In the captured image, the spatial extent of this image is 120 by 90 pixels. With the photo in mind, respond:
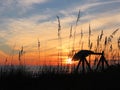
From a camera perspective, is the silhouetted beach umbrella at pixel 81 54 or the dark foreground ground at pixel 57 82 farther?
the silhouetted beach umbrella at pixel 81 54

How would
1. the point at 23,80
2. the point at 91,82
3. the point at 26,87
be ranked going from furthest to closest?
the point at 23,80
the point at 26,87
the point at 91,82

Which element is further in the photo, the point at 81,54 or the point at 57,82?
the point at 81,54

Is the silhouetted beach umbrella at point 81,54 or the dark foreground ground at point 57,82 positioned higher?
the silhouetted beach umbrella at point 81,54

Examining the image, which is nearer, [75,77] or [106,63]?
[75,77]

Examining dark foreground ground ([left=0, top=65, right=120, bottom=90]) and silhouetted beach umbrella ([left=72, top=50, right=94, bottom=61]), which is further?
silhouetted beach umbrella ([left=72, top=50, right=94, bottom=61])

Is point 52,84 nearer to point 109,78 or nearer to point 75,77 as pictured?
point 75,77

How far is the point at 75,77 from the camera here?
8398 mm

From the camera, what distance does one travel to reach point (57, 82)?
787 centimetres

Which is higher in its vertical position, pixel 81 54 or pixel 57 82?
pixel 81 54

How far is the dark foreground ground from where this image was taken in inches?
272

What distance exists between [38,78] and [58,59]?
3.34m

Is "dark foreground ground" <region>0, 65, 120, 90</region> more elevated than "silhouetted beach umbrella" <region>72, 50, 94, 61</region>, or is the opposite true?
"silhouetted beach umbrella" <region>72, 50, 94, 61</region>

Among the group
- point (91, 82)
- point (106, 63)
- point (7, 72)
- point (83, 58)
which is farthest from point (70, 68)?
point (91, 82)

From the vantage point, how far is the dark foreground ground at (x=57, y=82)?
6.92 metres
